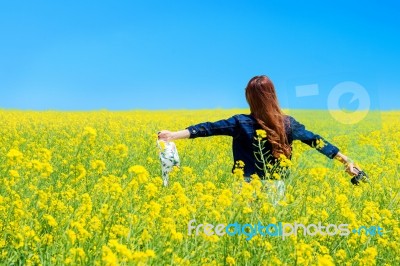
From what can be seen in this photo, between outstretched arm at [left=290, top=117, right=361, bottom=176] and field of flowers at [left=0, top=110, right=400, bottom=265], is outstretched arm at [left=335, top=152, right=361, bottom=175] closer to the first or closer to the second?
outstretched arm at [left=290, top=117, right=361, bottom=176]

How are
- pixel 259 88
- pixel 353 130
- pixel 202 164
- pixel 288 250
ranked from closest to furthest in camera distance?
1. pixel 288 250
2. pixel 259 88
3. pixel 202 164
4. pixel 353 130

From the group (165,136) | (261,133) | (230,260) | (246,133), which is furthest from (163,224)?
(246,133)

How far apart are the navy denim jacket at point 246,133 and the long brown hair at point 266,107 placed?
7cm

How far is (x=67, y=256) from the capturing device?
2732mm

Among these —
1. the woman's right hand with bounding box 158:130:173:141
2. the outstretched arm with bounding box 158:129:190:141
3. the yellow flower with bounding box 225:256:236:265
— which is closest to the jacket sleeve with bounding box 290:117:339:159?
the outstretched arm with bounding box 158:129:190:141

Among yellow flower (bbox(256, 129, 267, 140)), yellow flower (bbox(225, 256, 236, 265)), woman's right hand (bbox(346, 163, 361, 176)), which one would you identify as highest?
yellow flower (bbox(256, 129, 267, 140))

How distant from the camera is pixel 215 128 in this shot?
14.0 feet

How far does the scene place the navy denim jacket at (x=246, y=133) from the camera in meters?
4.25

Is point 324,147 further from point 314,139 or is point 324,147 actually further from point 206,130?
point 206,130

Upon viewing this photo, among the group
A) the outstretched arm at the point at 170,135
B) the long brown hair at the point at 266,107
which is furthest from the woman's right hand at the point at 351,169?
the outstretched arm at the point at 170,135

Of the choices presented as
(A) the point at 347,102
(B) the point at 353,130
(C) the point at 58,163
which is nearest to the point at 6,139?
(C) the point at 58,163

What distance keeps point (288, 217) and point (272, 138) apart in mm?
844

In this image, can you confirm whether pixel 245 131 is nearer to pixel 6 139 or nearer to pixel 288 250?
pixel 288 250

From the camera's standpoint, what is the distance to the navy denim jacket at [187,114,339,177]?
4254 millimetres
